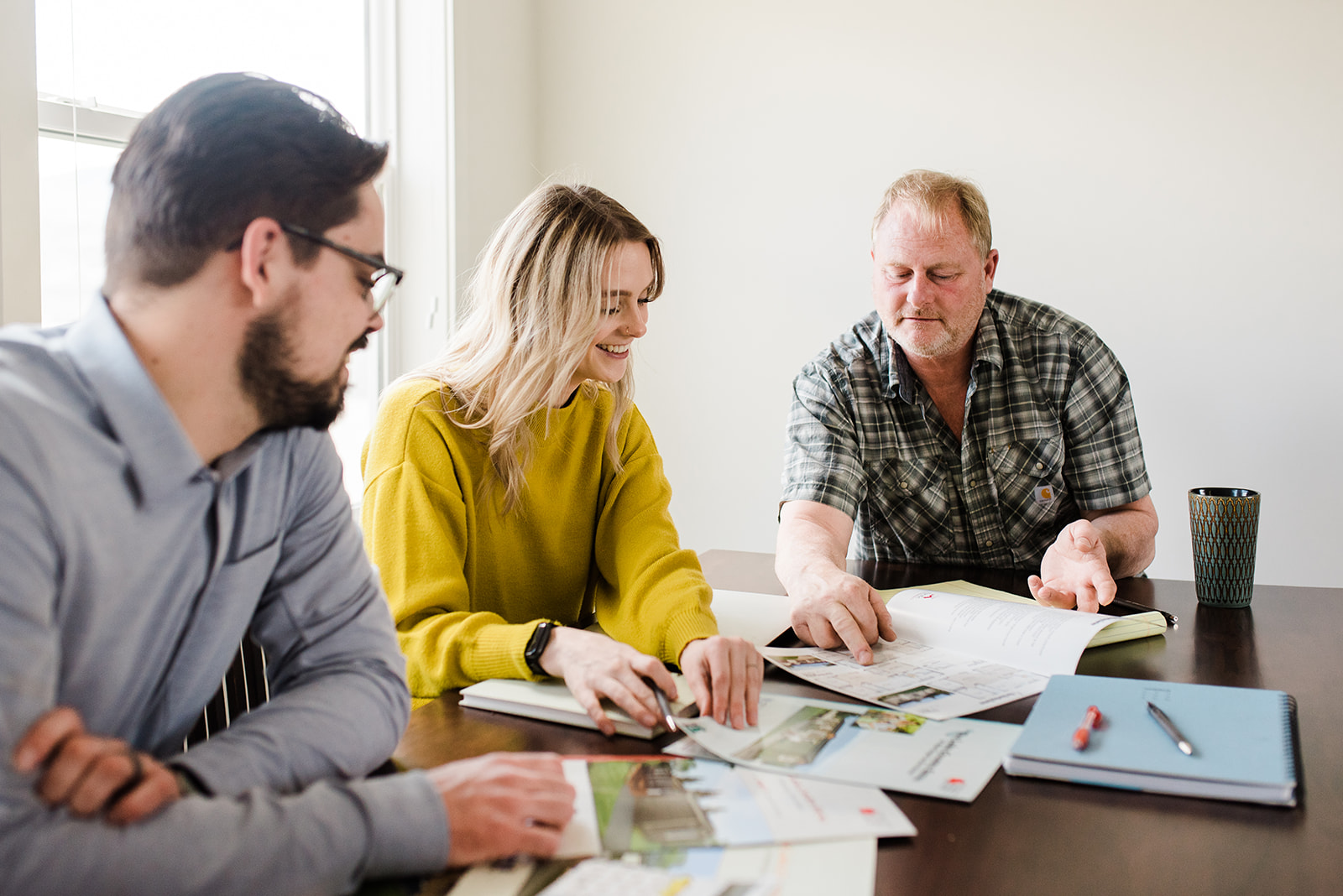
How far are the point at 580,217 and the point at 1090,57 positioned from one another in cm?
168

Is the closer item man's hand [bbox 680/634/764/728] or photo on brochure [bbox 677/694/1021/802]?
photo on brochure [bbox 677/694/1021/802]

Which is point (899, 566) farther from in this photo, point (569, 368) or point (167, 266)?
point (167, 266)

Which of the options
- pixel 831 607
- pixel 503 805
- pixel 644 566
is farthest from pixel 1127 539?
pixel 503 805

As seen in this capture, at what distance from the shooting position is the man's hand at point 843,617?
1.21 meters

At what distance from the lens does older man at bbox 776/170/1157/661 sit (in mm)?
1877

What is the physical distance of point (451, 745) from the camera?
2.99 feet

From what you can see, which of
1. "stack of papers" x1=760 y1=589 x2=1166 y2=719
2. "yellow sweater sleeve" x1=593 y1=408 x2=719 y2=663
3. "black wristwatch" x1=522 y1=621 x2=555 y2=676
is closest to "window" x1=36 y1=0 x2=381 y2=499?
"yellow sweater sleeve" x1=593 y1=408 x2=719 y2=663

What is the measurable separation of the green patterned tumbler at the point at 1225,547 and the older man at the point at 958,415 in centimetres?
34

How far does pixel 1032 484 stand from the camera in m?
1.90

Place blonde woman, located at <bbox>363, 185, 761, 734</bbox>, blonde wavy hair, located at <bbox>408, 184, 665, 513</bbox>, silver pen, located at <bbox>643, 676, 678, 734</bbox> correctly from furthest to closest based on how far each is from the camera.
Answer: blonde wavy hair, located at <bbox>408, 184, 665, 513</bbox> → blonde woman, located at <bbox>363, 185, 761, 734</bbox> → silver pen, located at <bbox>643, 676, 678, 734</bbox>

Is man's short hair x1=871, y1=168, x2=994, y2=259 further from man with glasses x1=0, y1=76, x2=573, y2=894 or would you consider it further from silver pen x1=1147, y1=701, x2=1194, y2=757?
man with glasses x1=0, y1=76, x2=573, y2=894

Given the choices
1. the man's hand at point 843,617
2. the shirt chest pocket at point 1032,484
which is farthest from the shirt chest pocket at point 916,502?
the man's hand at point 843,617

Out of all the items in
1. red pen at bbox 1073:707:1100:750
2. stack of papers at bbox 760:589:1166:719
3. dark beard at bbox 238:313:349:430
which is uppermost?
dark beard at bbox 238:313:349:430

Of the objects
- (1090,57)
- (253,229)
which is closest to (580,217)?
(253,229)
